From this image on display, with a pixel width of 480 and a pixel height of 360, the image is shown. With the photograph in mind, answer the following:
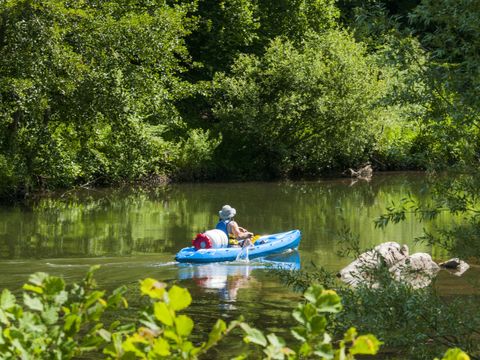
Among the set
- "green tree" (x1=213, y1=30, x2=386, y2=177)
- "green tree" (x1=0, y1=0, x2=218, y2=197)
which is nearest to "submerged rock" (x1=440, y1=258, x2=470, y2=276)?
"green tree" (x1=0, y1=0, x2=218, y2=197)

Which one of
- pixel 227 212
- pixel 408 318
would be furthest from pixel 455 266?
pixel 408 318

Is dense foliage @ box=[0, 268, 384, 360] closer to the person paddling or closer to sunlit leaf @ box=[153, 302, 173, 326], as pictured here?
sunlit leaf @ box=[153, 302, 173, 326]

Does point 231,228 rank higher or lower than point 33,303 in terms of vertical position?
lower

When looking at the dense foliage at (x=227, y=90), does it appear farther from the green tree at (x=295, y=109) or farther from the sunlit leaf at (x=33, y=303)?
the sunlit leaf at (x=33, y=303)

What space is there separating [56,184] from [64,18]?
6.23 metres

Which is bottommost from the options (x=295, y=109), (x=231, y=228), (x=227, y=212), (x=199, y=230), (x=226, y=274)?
(x=226, y=274)

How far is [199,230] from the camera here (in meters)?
18.7

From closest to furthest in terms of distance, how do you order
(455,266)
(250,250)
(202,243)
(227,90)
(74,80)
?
(455,266), (202,243), (250,250), (74,80), (227,90)

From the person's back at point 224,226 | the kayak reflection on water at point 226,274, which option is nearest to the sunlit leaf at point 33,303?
the kayak reflection on water at point 226,274

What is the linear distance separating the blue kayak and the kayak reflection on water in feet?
0.34

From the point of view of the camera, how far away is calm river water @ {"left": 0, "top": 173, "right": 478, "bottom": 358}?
11.8 meters

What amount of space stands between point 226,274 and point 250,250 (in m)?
1.40

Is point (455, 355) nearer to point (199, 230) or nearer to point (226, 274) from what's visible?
point (226, 274)

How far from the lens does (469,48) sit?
5.80 m
